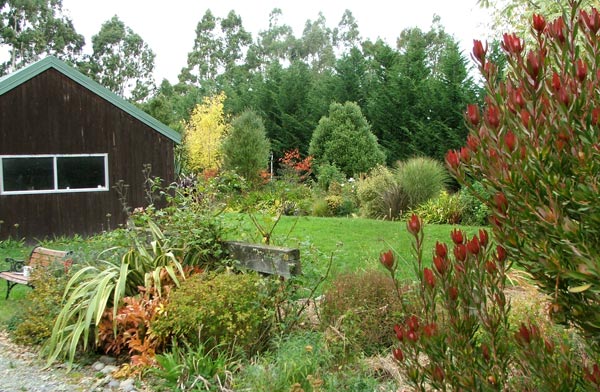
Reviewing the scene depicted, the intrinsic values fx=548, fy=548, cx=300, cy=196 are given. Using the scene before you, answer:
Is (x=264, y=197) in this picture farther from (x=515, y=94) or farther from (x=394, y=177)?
(x=515, y=94)

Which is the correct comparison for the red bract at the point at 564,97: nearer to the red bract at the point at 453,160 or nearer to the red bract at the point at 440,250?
the red bract at the point at 453,160

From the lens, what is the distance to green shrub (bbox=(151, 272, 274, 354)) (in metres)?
4.16

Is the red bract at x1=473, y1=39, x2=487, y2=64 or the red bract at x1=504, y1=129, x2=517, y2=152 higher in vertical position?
the red bract at x1=473, y1=39, x2=487, y2=64

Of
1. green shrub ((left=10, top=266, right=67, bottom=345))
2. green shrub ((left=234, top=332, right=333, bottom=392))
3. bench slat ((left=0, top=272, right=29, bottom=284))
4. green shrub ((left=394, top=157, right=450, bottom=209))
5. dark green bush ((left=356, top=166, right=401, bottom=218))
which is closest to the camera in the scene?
green shrub ((left=234, top=332, right=333, bottom=392))

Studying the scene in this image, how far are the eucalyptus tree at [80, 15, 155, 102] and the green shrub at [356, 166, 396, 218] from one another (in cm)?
3850

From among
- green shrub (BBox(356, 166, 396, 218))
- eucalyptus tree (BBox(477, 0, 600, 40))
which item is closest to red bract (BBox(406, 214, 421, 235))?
eucalyptus tree (BBox(477, 0, 600, 40))

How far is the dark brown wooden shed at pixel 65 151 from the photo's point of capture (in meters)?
12.3

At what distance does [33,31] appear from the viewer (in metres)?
42.4

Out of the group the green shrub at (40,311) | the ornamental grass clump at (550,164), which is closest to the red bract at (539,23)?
the ornamental grass clump at (550,164)

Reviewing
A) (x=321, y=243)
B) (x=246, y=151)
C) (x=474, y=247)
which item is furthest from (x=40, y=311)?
(x=246, y=151)

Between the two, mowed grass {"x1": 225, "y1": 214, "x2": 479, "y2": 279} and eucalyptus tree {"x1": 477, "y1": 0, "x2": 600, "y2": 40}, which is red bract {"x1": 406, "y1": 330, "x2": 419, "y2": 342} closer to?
mowed grass {"x1": 225, "y1": 214, "x2": 479, "y2": 279}

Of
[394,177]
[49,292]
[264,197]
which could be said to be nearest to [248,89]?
[264,197]

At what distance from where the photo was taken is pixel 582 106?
167 cm

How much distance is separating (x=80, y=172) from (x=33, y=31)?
115 feet
